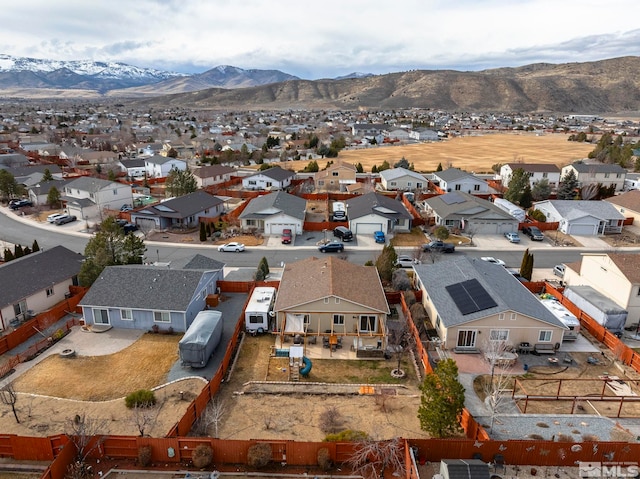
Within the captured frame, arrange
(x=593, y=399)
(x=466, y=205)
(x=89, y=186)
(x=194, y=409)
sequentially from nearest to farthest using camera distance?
(x=194, y=409) → (x=593, y=399) → (x=466, y=205) → (x=89, y=186)

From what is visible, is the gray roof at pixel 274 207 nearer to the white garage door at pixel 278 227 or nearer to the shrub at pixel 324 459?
the white garage door at pixel 278 227

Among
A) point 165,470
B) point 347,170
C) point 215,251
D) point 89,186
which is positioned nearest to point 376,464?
point 165,470

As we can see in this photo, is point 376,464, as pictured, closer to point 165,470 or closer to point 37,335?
point 165,470

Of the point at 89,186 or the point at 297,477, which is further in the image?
the point at 89,186

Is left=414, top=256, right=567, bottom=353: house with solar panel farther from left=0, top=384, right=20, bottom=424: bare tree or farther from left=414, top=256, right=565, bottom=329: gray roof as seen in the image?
left=0, top=384, right=20, bottom=424: bare tree

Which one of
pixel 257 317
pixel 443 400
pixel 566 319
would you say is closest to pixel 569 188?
pixel 566 319
